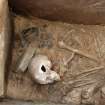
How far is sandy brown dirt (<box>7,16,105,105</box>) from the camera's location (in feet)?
5.78

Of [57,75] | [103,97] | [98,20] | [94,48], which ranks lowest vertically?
[103,97]

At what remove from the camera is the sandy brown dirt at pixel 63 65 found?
1.76 meters

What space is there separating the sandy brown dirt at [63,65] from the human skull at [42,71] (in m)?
0.05

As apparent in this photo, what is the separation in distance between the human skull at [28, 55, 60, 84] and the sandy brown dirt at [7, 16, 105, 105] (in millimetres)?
51

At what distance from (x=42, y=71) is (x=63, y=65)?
0.42 feet

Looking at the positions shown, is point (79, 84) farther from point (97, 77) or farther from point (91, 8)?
point (91, 8)

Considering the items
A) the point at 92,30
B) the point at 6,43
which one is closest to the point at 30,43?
the point at 6,43

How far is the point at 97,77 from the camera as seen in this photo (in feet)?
Result: 5.85

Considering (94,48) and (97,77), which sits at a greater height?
(94,48)

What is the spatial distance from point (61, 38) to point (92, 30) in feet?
0.53

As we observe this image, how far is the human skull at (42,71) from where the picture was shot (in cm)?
173

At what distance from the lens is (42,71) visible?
173 centimetres

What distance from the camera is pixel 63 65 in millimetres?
1803

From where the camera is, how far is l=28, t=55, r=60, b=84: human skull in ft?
5.66
